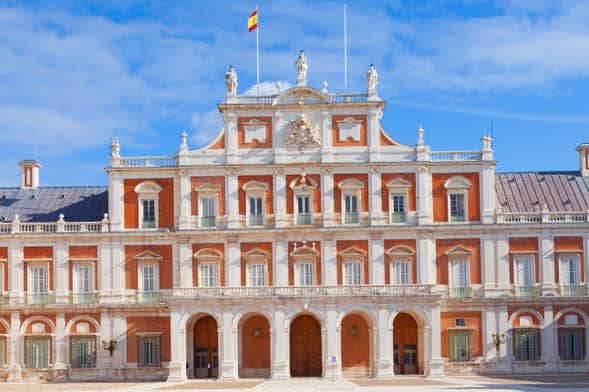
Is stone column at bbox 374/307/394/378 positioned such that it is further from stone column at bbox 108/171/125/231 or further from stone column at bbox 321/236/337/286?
stone column at bbox 108/171/125/231

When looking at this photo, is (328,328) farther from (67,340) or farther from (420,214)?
(67,340)

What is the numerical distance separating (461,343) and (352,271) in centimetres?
807

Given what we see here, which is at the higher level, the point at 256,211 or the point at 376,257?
the point at 256,211

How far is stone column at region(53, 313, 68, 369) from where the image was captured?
63.7m

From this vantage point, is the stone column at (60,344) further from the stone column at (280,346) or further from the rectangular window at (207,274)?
the stone column at (280,346)

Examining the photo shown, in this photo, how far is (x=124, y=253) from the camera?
6456 centimetres

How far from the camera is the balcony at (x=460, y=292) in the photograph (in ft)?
209

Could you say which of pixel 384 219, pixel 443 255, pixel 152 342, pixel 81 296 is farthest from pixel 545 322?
pixel 81 296

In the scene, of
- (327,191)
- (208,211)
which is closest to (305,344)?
(327,191)

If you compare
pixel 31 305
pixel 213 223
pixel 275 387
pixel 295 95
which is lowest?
pixel 275 387

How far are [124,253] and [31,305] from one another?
6.57m

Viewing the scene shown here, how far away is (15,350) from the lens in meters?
63.8

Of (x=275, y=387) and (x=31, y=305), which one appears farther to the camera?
(x=31, y=305)

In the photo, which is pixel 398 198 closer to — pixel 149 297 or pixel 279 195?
pixel 279 195
